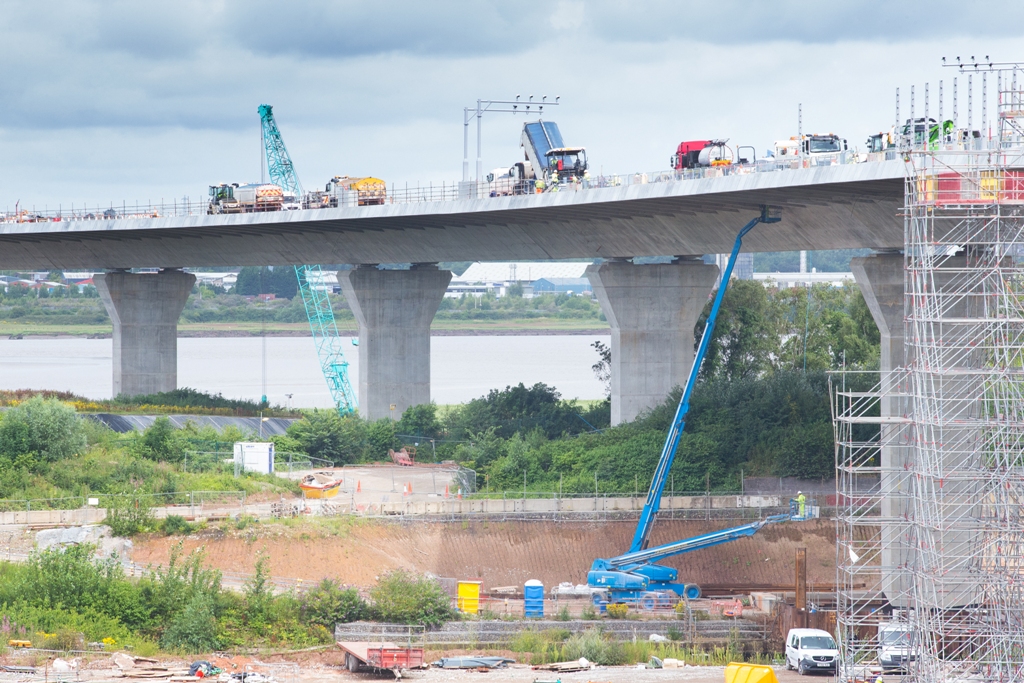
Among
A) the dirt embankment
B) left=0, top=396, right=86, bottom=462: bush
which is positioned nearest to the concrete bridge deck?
the dirt embankment

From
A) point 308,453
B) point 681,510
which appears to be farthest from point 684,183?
point 308,453

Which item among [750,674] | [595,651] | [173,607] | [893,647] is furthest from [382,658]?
[893,647]

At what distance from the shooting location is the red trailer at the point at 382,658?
40.4 m

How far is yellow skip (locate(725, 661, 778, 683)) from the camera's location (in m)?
33.0

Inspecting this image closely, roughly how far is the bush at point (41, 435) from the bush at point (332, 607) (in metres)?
18.4

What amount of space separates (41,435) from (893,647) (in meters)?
35.4

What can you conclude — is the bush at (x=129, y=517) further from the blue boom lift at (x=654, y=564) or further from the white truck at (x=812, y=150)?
the white truck at (x=812, y=150)

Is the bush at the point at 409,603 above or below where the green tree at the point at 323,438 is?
below

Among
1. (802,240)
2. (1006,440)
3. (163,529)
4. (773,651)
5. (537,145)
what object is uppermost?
(537,145)

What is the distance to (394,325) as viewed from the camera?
76188mm

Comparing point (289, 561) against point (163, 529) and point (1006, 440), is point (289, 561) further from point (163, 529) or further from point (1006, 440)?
point (1006, 440)

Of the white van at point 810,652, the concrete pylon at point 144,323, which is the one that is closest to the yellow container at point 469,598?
the white van at point 810,652

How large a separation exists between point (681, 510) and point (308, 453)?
1964 centimetres

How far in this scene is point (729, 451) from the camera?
64.3m
